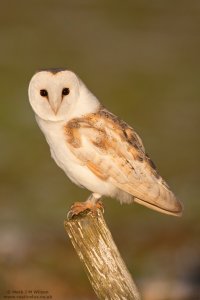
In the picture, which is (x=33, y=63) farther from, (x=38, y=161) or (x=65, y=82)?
(x=65, y=82)

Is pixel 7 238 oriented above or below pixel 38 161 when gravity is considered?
below

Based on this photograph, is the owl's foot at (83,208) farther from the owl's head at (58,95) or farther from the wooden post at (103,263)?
the owl's head at (58,95)

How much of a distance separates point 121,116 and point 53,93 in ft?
54.3

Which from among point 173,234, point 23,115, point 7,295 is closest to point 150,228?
point 173,234

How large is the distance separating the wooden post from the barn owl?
0.94m

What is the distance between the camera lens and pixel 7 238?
16.8 m

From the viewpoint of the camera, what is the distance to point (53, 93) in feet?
29.8

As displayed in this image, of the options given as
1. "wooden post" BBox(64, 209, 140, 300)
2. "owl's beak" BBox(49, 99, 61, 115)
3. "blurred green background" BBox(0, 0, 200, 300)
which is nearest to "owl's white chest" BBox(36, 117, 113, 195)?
"owl's beak" BBox(49, 99, 61, 115)

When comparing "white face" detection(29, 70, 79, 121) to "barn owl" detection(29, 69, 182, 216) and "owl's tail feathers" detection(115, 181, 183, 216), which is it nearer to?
"barn owl" detection(29, 69, 182, 216)

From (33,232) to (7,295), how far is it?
11.9 ft

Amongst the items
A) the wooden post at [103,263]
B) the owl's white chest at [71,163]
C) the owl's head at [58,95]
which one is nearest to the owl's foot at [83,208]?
the owl's white chest at [71,163]

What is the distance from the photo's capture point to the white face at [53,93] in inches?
358

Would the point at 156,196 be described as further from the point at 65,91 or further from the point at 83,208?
the point at 65,91

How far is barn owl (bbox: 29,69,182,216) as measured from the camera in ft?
30.6
